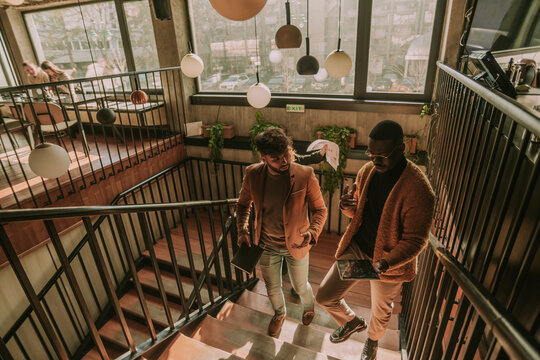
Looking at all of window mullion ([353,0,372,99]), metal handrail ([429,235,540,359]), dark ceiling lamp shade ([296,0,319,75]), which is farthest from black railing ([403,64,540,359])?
window mullion ([353,0,372,99])

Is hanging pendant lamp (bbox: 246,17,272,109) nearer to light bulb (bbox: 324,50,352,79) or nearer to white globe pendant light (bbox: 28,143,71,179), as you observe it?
light bulb (bbox: 324,50,352,79)

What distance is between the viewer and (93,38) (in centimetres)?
600

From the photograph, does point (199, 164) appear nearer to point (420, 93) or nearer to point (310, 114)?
point (310, 114)

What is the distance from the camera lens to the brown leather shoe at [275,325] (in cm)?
243

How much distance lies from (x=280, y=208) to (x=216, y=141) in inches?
124

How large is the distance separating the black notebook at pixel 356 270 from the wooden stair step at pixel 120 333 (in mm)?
3182

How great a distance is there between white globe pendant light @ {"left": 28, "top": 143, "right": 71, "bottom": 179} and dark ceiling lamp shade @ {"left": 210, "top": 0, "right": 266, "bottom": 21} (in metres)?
2.21

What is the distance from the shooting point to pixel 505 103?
1012 mm

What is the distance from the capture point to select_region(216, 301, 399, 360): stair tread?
2236mm

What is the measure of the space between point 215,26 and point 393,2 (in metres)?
2.59

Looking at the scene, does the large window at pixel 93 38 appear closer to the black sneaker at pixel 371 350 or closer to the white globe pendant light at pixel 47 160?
the white globe pendant light at pixel 47 160

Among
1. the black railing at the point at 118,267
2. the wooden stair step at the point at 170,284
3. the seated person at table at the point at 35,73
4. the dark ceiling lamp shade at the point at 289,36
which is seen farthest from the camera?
the seated person at table at the point at 35,73

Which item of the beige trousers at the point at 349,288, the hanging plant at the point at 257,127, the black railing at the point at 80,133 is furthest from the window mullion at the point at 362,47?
the beige trousers at the point at 349,288

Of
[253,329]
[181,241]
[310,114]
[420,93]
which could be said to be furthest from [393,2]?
[181,241]
